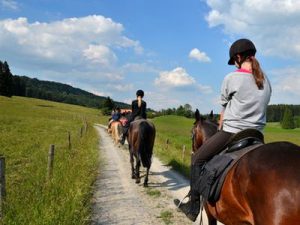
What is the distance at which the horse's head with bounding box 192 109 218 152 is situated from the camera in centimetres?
765

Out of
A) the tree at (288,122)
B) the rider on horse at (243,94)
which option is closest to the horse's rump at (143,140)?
the rider on horse at (243,94)

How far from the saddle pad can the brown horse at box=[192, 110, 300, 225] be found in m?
0.10

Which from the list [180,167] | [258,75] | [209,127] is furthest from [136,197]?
[258,75]

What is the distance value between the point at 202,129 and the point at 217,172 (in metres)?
2.55

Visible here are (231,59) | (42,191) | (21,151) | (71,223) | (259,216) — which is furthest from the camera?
(21,151)

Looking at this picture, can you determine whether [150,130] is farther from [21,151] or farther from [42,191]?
[21,151]

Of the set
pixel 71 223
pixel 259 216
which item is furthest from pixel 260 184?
pixel 71 223

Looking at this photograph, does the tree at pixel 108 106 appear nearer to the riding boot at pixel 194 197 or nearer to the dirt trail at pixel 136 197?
the dirt trail at pixel 136 197

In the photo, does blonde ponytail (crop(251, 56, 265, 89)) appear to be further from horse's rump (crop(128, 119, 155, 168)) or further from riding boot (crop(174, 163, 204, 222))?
horse's rump (crop(128, 119, 155, 168))

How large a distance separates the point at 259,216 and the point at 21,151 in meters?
22.6

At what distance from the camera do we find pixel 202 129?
7.79 meters

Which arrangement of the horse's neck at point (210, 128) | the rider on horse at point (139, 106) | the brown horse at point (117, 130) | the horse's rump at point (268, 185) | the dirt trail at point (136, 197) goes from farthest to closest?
the brown horse at point (117, 130) < the rider on horse at point (139, 106) < the dirt trail at point (136, 197) < the horse's neck at point (210, 128) < the horse's rump at point (268, 185)

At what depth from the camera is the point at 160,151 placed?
74.0 ft

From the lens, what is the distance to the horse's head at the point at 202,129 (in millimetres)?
7652
